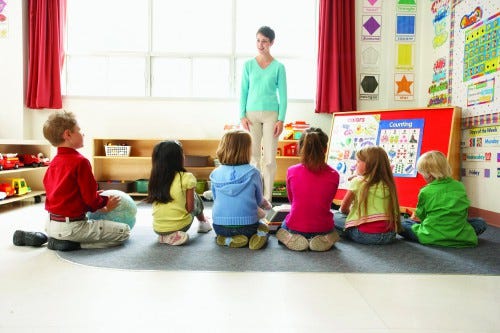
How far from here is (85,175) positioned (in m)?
2.23

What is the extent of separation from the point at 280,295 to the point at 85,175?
4.24 ft

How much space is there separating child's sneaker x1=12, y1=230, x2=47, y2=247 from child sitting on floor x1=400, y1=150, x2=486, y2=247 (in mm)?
2242

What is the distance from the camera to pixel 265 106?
3510 millimetres

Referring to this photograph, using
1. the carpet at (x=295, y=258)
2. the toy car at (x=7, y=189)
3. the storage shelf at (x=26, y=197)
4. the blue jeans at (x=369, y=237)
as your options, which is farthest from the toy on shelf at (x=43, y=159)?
the blue jeans at (x=369, y=237)

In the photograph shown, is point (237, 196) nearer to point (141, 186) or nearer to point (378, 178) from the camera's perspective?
point (378, 178)

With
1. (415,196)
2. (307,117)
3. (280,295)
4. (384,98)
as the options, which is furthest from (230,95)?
(280,295)

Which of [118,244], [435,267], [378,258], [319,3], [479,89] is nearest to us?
[435,267]

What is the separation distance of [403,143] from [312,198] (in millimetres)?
1760

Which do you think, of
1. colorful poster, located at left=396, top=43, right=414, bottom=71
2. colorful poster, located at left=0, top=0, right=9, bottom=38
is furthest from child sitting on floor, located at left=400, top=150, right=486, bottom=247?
colorful poster, located at left=0, top=0, right=9, bottom=38

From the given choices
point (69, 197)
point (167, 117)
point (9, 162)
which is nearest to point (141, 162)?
point (167, 117)

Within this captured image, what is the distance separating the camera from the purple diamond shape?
16.0 feet

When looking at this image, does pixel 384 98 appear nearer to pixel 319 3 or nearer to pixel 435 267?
pixel 319 3

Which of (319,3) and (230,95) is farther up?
(319,3)

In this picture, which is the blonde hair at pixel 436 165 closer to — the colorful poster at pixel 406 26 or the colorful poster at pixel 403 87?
the colorful poster at pixel 403 87
